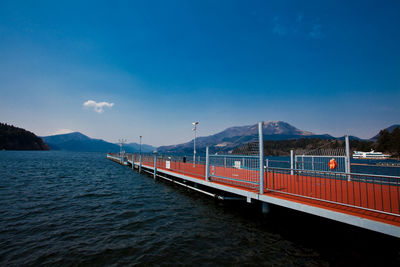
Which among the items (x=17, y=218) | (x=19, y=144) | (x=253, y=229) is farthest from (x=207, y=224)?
(x=19, y=144)

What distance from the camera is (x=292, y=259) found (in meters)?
5.80

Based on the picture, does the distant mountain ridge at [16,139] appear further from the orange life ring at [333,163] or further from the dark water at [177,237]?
the orange life ring at [333,163]

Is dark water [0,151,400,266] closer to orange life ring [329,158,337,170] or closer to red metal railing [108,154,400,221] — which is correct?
red metal railing [108,154,400,221]

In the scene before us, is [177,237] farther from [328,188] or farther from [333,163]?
[333,163]

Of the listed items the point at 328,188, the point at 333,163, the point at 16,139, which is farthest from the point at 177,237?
the point at 16,139

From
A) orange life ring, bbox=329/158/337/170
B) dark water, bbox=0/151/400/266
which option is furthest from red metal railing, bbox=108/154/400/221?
dark water, bbox=0/151/400/266

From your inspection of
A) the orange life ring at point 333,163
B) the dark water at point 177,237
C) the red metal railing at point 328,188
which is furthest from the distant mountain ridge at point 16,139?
the orange life ring at point 333,163

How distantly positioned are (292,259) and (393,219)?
293cm

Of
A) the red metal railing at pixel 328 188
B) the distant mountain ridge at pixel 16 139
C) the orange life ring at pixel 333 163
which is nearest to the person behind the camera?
the red metal railing at pixel 328 188

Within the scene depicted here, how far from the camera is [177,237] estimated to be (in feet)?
24.0

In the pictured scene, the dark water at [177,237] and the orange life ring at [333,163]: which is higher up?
the orange life ring at [333,163]

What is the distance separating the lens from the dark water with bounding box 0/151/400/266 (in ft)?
19.0

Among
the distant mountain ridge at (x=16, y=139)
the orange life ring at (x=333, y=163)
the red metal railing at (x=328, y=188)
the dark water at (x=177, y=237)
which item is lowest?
the dark water at (x=177, y=237)

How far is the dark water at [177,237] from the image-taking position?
229 inches
